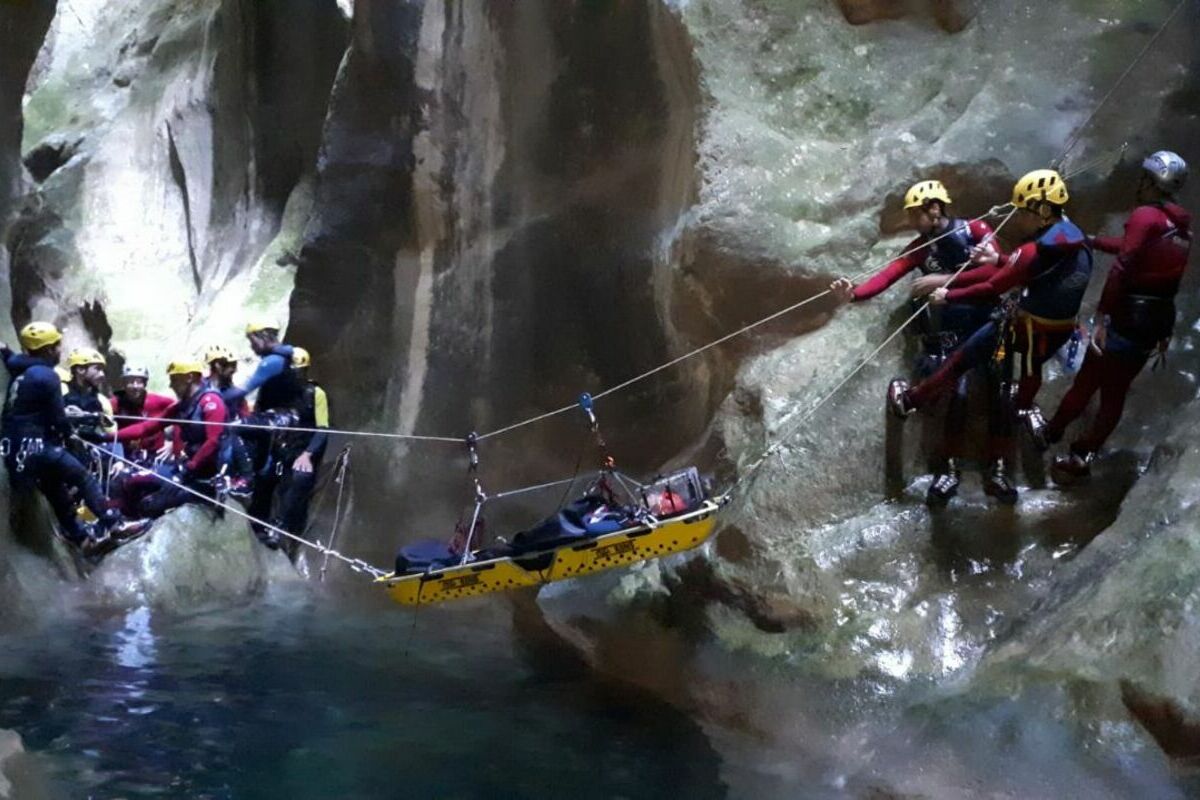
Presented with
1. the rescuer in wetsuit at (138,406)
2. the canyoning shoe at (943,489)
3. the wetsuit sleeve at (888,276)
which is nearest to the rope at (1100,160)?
the wetsuit sleeve at (888,276)

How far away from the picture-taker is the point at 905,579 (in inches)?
244

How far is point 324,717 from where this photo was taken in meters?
6.45

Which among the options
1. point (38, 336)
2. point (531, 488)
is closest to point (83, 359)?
point (38, 336)

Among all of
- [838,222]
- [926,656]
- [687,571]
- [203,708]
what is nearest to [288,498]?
[203,708]

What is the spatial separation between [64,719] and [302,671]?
1.60 meters

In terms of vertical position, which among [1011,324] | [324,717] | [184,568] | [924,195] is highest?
[924,195]

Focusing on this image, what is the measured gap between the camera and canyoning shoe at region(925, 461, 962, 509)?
20.7 feet

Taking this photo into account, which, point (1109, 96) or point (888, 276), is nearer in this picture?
point (888, 276)

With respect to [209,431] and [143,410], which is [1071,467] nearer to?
[209,431]

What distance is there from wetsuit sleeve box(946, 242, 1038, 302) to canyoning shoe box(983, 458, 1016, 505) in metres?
0.95

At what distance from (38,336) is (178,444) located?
2042 millimetres

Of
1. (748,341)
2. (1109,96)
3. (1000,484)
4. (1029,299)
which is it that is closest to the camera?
(1029,299)

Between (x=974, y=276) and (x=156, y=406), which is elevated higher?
(x=974, y=276)

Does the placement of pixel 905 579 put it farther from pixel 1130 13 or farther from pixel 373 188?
pixel 373 188
